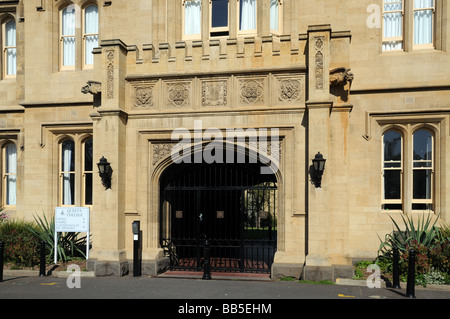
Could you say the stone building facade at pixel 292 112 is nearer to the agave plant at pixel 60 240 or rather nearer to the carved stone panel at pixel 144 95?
the carved stone panel at pixel 144 95

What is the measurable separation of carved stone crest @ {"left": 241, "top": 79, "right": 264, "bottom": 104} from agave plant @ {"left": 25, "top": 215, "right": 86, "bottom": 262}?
668 cm

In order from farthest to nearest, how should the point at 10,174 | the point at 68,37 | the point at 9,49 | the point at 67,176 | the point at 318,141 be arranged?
the point at 9,49
the point at 10,174
the point at 68,37
the point at 67,176
the point at 318,141

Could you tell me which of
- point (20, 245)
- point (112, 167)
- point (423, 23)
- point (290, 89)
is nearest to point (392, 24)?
point (423, 23)

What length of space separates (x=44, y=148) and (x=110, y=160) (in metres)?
4.22

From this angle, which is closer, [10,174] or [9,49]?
[10,174]

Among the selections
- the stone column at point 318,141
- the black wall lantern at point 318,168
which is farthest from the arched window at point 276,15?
the black wall lantern at point 318,168

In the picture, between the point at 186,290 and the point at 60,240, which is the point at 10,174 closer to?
the point at 60,240

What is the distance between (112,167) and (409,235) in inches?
324

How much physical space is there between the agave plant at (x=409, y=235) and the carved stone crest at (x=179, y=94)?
6.62m

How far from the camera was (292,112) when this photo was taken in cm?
1055

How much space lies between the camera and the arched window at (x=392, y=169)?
11.6 m

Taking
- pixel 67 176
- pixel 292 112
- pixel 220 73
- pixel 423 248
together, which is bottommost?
pixel 423 248

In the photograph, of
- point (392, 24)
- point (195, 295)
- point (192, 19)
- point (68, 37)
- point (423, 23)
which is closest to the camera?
point (195, 295)
